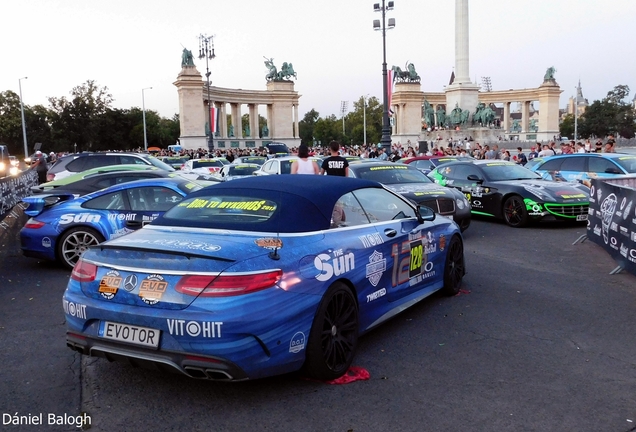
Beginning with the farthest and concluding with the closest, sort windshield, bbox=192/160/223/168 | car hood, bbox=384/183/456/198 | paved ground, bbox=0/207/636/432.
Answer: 1. windshield, bbox=192/160/223/168
2. car hood, bbox=384/183/456/198
3. paved ground, bbox=0/207/636/432

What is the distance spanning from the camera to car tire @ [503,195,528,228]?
39.6ft

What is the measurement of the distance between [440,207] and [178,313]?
737 centimetres

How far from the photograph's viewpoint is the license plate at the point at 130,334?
3648mm

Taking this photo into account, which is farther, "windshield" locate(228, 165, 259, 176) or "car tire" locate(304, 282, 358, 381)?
"windshield" locate(228, 165, 259, 176)

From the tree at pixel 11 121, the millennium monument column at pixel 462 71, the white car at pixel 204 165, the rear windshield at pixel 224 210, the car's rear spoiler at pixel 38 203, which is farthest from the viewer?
the tree at pixel 11 121

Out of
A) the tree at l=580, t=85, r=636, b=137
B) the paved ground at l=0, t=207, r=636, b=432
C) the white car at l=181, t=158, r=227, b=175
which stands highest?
the tree at l=580, t=85, r=636, b=137

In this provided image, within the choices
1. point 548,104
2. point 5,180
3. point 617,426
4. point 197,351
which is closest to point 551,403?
point 617,426

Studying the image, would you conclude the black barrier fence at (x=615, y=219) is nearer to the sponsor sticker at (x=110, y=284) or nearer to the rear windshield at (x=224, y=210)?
the rear windshield at (x=224, y=210)

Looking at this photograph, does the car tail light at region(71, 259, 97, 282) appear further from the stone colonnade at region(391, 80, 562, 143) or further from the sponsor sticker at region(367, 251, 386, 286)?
the stone colonnade at region(391, 80, 562, 143)

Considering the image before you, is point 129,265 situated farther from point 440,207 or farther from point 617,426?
point 440,207

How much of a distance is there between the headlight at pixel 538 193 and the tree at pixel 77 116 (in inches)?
2530

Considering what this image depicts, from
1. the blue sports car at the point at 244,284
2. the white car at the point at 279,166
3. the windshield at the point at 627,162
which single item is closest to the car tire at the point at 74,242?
the blue sports car at the point at 244,284

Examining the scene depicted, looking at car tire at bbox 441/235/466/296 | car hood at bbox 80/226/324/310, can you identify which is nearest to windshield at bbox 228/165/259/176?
car tire at bbox 441/235/466/296

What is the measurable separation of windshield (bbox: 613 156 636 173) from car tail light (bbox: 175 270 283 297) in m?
12.3
